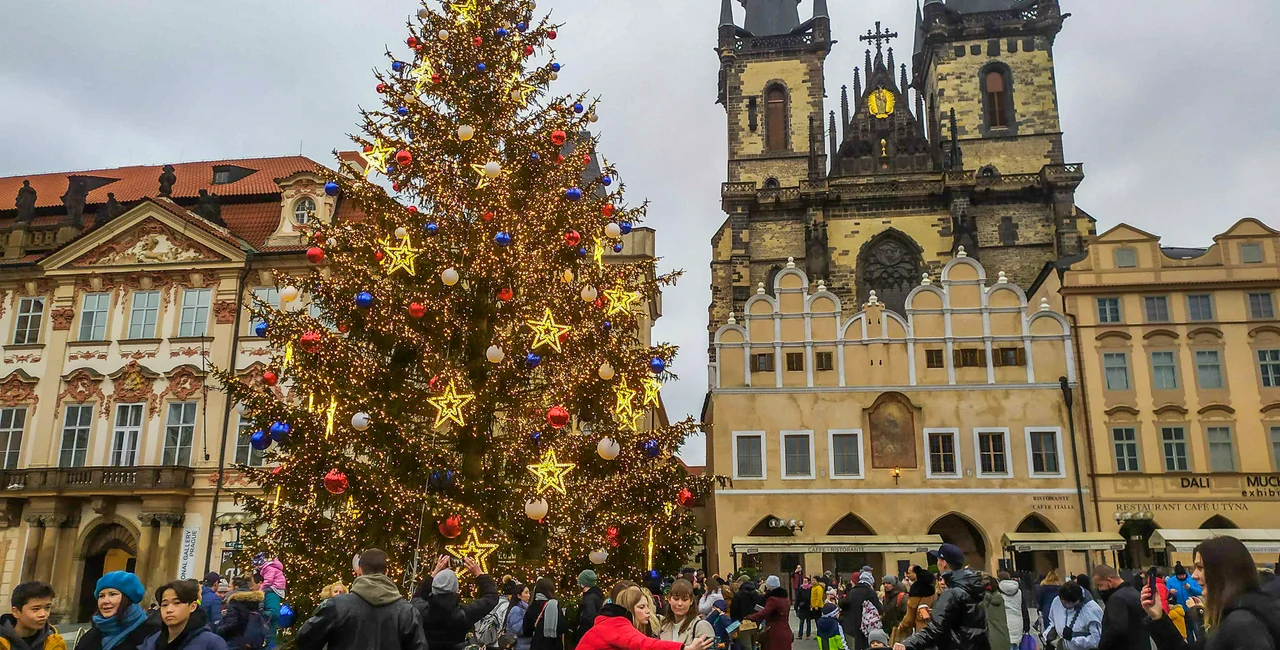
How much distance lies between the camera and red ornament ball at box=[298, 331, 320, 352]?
11.1 m

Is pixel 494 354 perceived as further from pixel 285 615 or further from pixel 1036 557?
pixel 1036 557

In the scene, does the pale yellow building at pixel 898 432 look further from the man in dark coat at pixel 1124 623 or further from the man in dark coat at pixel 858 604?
the man in dark coat at pixel 1124 623

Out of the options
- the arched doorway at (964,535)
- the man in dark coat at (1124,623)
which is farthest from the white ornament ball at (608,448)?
the arched doorway at (964,535)

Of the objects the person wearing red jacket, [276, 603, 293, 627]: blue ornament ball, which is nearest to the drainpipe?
[276, 603, 293, 627]: blue ornament ball

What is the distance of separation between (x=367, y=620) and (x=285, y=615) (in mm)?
4061

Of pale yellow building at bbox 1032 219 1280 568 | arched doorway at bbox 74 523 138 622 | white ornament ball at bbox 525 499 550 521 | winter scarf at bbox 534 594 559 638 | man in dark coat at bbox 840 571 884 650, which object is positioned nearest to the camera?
winter scarf at bbox 534 594 559 638

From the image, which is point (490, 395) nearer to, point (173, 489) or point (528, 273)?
point (528, 273)

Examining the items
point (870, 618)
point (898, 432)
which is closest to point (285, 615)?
point (870, 618)

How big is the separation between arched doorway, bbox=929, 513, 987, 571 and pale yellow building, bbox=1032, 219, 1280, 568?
135 inches

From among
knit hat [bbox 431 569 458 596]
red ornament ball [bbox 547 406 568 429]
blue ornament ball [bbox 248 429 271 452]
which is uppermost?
red ornament ball [bbox 547 406 568 429]

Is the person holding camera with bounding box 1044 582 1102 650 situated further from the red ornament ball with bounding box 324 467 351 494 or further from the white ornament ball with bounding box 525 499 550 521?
the red ornament ball with bounding box 324 467 351 494

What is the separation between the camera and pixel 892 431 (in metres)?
27.5

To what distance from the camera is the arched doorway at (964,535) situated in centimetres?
2729

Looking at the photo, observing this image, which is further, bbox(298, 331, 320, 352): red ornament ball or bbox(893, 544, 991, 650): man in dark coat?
bbox(298, 331, 320, 352): red ornament ball
